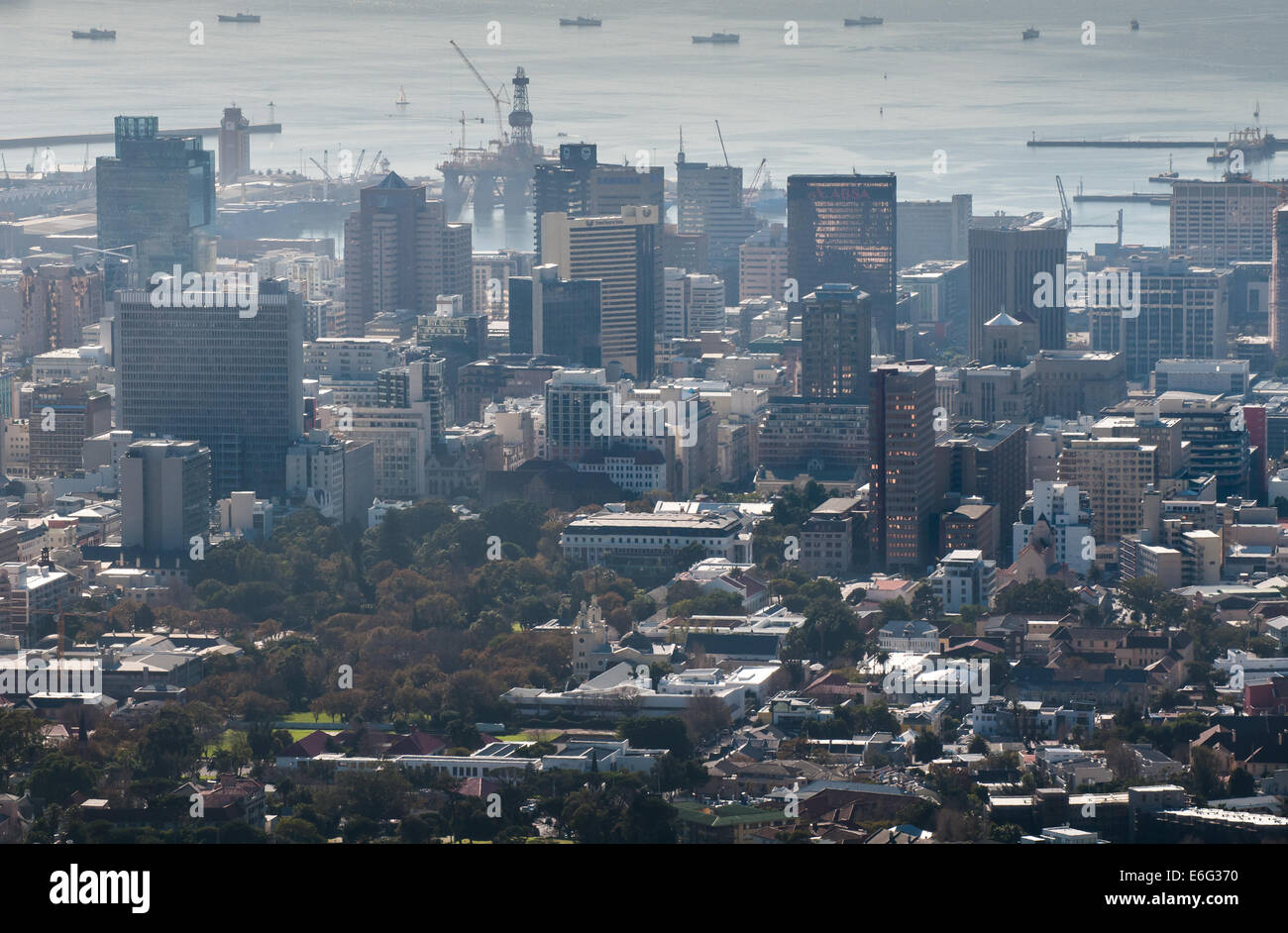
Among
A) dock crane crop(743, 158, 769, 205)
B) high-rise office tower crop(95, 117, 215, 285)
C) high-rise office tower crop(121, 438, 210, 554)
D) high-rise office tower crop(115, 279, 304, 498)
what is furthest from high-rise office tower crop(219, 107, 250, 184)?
high-rise office tower crop(121, 438, 210, 554)

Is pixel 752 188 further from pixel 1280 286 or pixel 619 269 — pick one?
pixel 619 269

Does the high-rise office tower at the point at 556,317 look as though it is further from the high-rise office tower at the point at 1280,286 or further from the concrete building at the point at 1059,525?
the concrete building at the point at 1059,525

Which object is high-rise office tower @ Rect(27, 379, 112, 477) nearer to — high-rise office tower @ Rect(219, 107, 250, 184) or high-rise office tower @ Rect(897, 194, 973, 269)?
high-rise office tower @ Rect(897, 194, 973, 269)

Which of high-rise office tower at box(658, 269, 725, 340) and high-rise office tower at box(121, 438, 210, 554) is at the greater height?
high-rise office tower at box(658, 269, 725, 340)

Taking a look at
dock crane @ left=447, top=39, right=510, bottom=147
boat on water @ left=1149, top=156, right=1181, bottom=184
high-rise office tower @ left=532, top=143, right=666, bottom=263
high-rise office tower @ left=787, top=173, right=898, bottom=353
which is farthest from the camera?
dock crane @ left=447, top=39, right=510, bottom=147

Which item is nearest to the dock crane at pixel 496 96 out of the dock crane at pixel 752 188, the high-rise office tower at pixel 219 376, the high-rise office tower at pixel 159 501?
the dock crane at pixel 752 188

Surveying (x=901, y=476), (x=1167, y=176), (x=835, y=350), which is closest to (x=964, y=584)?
(x=901, y=476)
